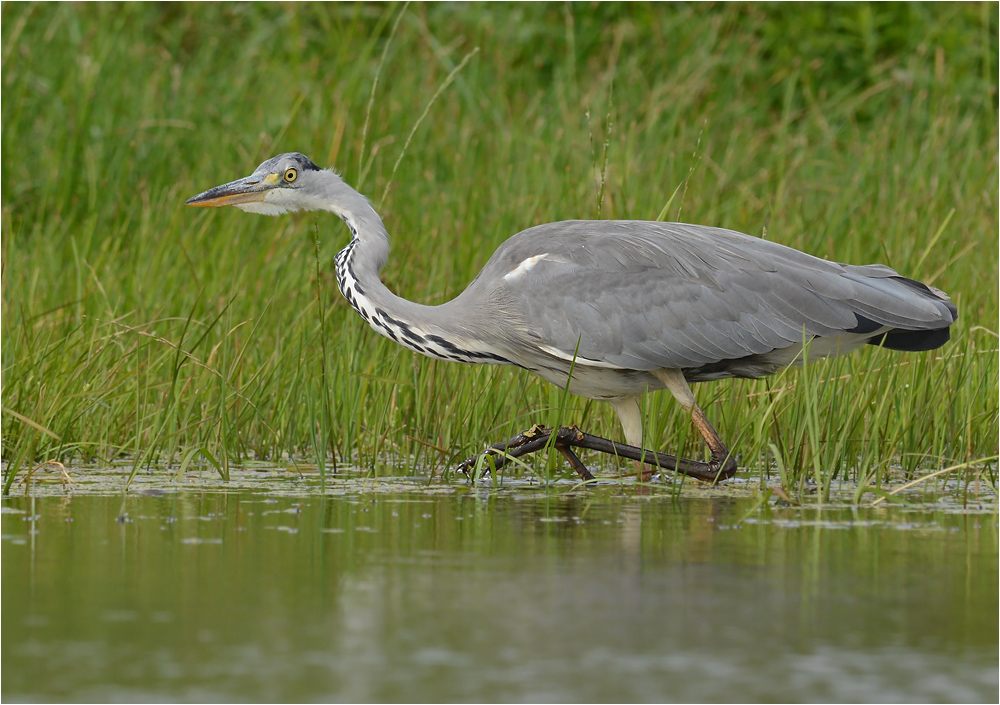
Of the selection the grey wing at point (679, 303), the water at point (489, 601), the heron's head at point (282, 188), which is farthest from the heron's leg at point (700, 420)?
the heron's head at point (282, 188)

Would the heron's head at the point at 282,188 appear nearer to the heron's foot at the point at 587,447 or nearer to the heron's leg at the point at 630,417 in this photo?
the heron's foot at the point at 587,447

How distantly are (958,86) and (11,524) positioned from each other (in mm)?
10037

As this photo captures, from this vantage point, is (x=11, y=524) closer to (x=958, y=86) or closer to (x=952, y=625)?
(x=952, y=625)

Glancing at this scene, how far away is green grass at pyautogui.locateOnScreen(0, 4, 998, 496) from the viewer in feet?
20.5

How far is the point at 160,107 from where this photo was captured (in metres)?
10.8

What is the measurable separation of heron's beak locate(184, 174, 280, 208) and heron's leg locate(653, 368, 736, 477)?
205 centimetres

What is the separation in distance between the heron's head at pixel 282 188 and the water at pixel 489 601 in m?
2.00

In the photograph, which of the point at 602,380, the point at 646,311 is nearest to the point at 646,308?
the point at 646,311

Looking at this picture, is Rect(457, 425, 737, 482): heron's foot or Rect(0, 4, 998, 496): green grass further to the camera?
Rect(0, 4, 998, 496): green grass

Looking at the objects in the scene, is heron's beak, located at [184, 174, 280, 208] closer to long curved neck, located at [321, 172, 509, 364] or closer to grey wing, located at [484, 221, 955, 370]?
long curved neck, located at [321, 172, 509, 364]

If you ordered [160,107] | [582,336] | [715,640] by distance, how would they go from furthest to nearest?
1. [160,107]
2. [582,336]
3. [715,640]

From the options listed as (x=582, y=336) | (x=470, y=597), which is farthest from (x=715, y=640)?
(x=582, y=336)

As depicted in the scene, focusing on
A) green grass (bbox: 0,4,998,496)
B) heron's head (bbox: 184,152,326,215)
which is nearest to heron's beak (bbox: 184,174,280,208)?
heron's head (bbox: 184,152,326,215)

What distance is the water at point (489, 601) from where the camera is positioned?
3.01 m
